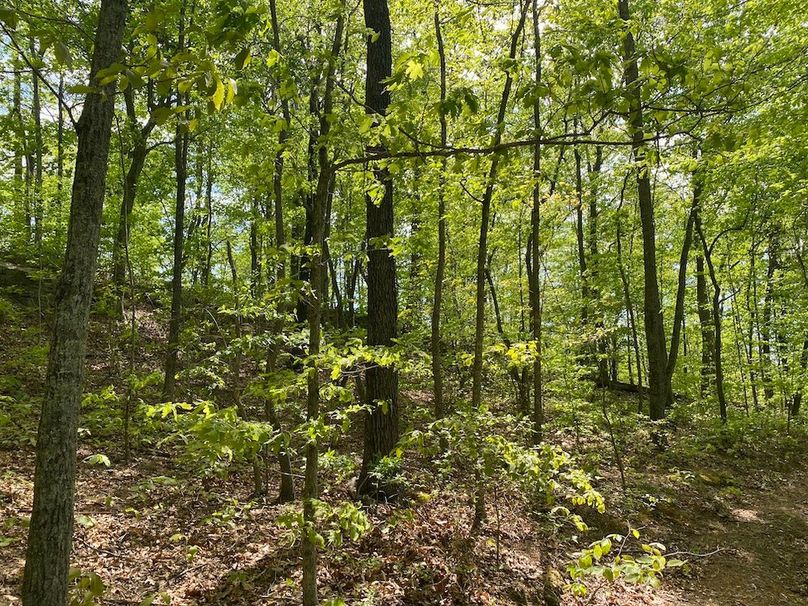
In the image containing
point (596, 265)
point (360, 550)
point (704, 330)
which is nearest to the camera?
point (360, 550)

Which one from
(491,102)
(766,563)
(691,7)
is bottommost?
(766,563)

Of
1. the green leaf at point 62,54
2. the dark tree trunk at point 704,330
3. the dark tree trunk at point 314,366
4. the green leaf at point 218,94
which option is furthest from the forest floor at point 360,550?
the dark tree trunk at point 704,330

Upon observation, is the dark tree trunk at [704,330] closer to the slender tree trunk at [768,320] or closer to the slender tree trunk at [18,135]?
the slender tree trunk at [768,320]

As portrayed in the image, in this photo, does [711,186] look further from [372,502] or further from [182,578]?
[182,578]

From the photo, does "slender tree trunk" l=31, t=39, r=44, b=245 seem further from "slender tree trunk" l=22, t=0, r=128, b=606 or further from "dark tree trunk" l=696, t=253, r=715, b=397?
"dark tree trunk" l=696, t=253, r=715, b=397

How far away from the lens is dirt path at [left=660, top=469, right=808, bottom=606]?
618cm

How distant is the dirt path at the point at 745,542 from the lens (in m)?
6.18

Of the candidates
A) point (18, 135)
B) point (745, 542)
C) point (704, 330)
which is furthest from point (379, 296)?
point (704, 330)

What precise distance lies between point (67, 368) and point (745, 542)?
9.40m

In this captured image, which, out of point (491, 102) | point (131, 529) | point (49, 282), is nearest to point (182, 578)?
point (131, 529)

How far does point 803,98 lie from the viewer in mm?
7355

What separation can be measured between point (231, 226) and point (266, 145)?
851 centimetres

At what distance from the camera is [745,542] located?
7492mm

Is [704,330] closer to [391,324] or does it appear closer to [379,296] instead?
[391,324]
